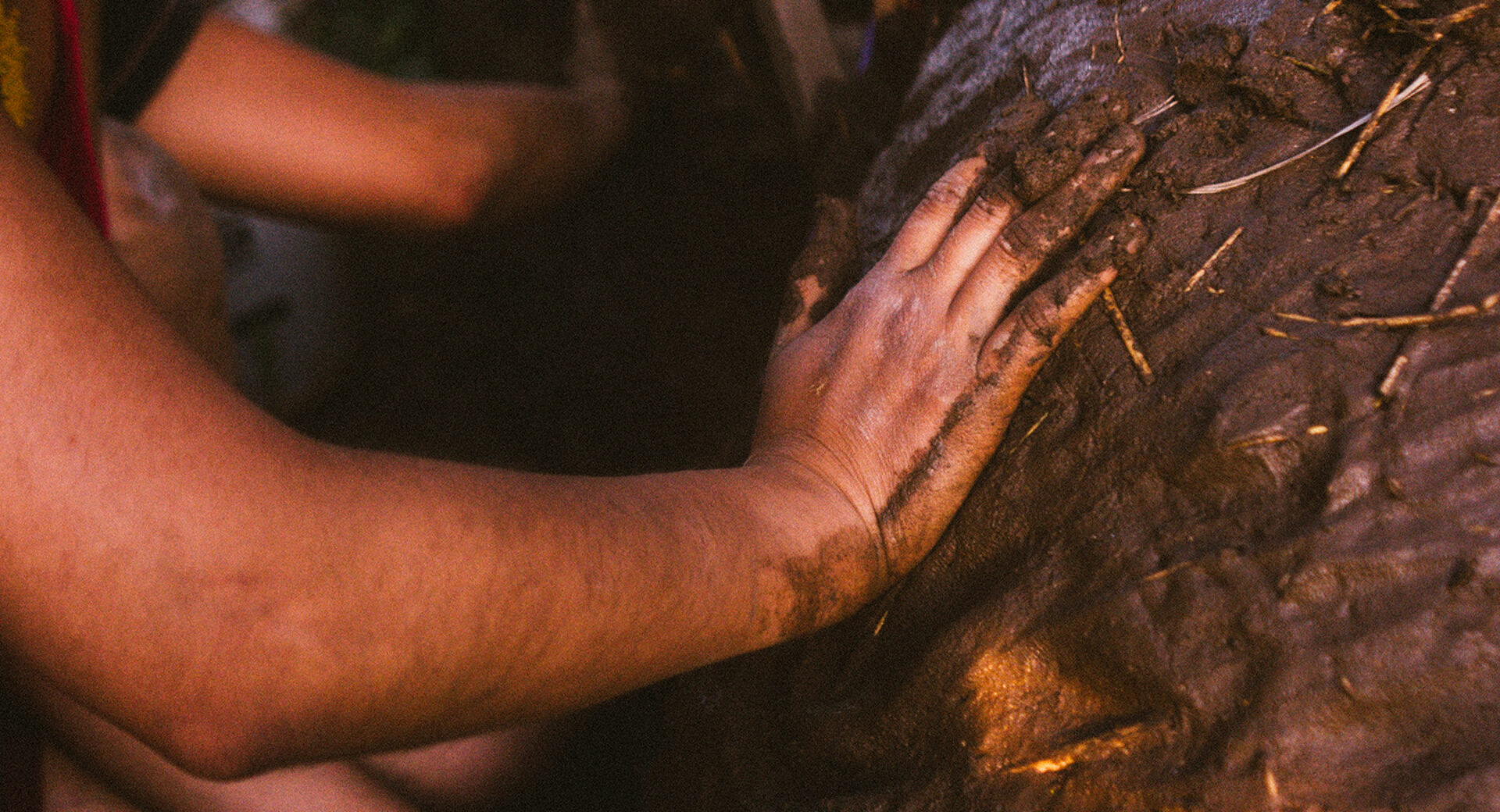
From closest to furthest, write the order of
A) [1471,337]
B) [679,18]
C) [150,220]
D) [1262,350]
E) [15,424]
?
[15,424], [1471,337], [1262,350], [150,220], [679,18]

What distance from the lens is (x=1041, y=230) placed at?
1.44 m

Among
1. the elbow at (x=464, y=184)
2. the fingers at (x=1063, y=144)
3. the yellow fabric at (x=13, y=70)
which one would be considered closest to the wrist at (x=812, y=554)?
the fingers at (x=1063, y=144)

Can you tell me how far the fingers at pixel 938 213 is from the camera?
62.3 inches

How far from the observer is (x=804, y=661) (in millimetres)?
1667

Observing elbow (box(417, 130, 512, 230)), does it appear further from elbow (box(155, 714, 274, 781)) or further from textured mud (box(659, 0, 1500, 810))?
elbow (box(155, 714, 274, 781))

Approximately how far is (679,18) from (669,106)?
30 cm

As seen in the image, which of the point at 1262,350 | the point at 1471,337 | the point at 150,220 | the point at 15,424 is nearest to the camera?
the point at 15,424

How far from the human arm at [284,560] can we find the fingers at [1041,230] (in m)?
0.09

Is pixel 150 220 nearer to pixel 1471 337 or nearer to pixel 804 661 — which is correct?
pixel 804 661

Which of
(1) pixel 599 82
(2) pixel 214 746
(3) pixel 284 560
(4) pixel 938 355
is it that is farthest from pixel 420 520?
(1) pixel 599 82

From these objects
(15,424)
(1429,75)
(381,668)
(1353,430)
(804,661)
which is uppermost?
(15,424)

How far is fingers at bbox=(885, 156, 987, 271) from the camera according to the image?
1582 millimetres

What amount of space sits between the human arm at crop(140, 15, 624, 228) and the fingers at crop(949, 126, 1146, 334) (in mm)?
1996

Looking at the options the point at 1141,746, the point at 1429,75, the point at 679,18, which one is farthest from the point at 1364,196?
the point at 679,18
